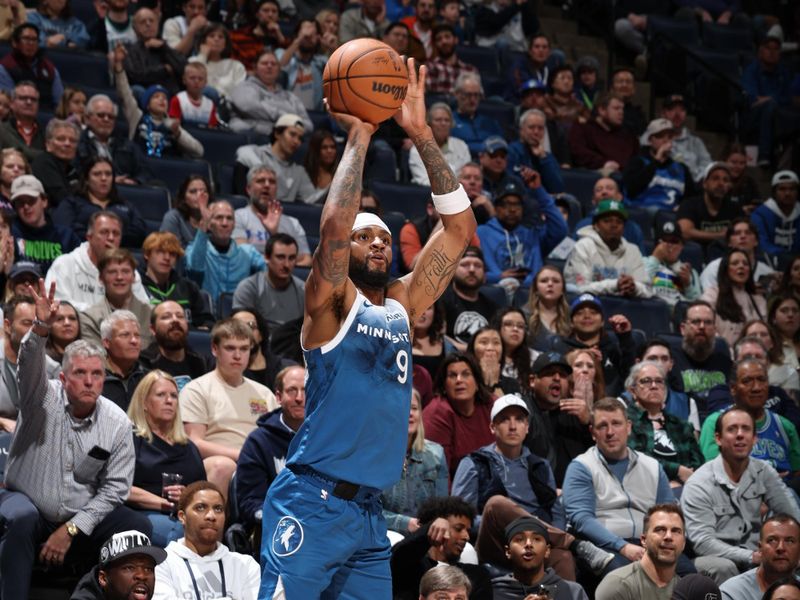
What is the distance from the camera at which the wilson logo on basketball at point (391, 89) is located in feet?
14.8

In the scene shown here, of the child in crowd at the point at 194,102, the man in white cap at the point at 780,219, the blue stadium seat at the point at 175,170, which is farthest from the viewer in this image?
the man in white cap at the point at 780,219

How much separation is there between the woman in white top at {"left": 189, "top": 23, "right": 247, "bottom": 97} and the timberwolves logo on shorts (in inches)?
281

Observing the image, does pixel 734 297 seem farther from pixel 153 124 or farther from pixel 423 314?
pixel 153 124

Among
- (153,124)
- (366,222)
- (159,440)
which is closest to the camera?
(366,222)

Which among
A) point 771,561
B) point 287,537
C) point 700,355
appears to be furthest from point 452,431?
point 287,537

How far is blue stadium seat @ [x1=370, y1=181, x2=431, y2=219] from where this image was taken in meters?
10.4

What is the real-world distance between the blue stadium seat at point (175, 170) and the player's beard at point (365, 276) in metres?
5.56

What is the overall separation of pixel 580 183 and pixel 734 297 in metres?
2.11

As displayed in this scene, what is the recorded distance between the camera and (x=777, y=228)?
11688 millimetres

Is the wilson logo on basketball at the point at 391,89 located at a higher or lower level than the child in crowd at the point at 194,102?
higher

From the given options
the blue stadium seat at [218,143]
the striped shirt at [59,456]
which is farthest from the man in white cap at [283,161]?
the striped shirt at [59,456]

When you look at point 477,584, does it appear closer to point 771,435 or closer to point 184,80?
point 771,435

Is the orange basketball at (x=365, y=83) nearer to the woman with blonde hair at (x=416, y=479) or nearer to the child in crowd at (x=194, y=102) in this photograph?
the woman with blonde hair at (x=416, y=479)

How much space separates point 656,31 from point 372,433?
10.4 meters
